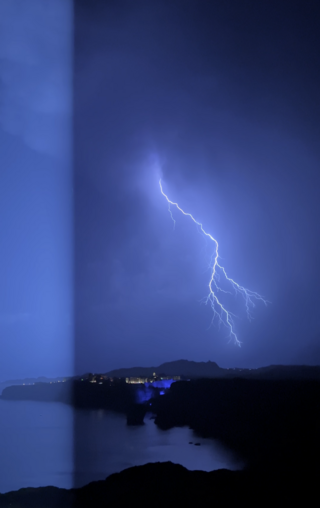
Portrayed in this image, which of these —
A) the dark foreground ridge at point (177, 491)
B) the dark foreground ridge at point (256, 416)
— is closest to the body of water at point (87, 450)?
the dark foreground ridge at point (256, 416)

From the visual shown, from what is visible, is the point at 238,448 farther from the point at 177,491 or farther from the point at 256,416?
the point at 177,491

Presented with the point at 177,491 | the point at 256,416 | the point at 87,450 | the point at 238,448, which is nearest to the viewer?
the point at 177,491

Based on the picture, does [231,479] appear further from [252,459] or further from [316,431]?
[316,431]

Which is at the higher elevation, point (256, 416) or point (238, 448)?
point (256, 416)

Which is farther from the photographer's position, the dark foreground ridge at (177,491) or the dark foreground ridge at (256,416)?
the dark foreground ridge at (256,416)

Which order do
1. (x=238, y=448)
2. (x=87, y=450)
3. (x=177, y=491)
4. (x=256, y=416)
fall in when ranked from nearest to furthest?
(x=177, y=491) < (x=238, y=448) < (x=256, y=416) < (x=87, y=450)

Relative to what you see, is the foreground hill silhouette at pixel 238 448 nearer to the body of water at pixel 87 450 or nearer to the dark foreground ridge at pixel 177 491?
the dark foreground ridge at pixel 177 491

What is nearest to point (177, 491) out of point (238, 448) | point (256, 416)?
point (238, 448)
